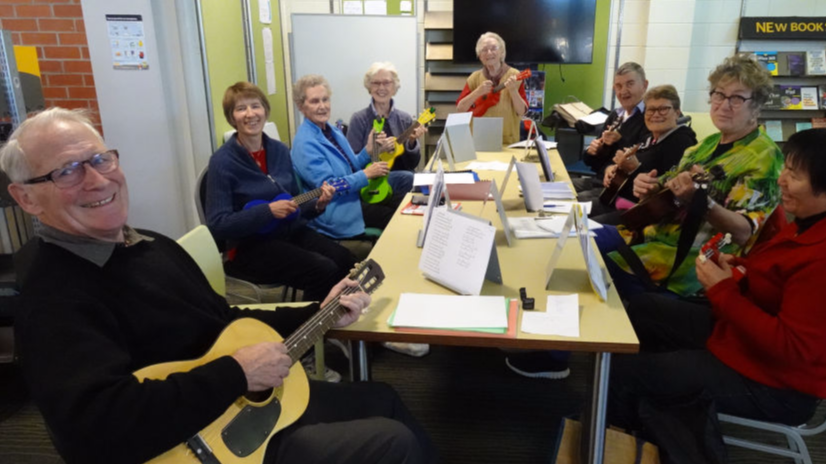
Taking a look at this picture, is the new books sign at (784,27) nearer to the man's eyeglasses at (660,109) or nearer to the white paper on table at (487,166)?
the man's eyeglasses at (660,109)

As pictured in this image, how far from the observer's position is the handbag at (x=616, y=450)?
1538 mm

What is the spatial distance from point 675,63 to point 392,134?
2968 millimetres

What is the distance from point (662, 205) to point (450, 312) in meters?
1.09

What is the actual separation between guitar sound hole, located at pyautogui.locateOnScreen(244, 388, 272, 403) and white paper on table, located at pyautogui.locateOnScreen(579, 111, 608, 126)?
12.6 feet

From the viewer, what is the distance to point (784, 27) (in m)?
4.66

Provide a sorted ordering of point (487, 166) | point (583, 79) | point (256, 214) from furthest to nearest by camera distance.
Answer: point (583, 79), point (487, 166), point (256, 214)

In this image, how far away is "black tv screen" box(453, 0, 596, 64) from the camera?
16.2ft

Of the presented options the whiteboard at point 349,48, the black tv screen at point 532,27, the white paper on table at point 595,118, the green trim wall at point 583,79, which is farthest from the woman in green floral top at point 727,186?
the whiteboard at point 349,48

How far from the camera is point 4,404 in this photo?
7.34ft

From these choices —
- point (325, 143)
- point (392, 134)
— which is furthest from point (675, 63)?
point (325, 143)

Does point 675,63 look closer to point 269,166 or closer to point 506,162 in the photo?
point 506,162

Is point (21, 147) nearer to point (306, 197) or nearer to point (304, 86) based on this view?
point (306, 197)

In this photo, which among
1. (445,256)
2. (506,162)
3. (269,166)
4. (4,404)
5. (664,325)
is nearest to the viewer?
(445,256)

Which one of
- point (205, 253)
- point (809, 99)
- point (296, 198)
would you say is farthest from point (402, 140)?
point (809, 99)
